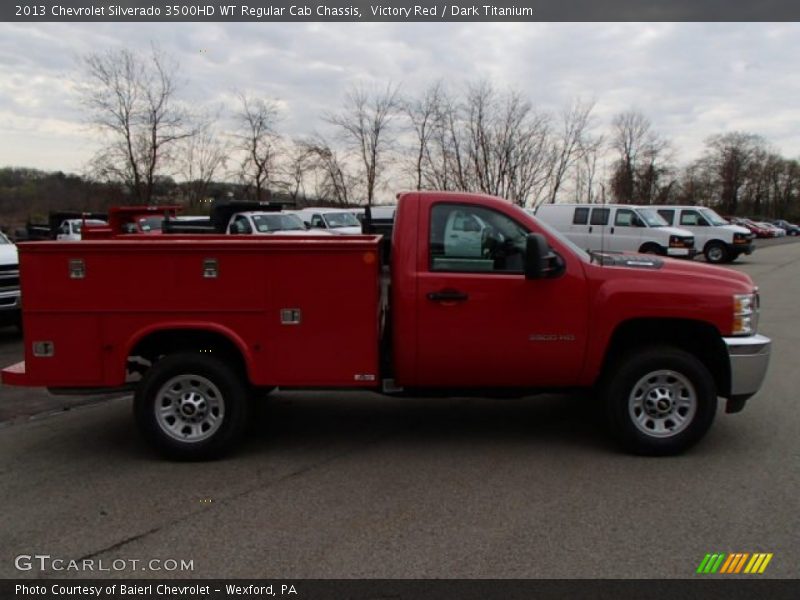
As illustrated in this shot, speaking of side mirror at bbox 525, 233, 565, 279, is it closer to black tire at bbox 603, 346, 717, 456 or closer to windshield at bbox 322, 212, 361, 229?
black tire at bbox 603, 346, 717, 456

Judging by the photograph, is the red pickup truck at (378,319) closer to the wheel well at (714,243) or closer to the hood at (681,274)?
the hood at (681,274)

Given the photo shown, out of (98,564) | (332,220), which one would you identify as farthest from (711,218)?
(98,564)

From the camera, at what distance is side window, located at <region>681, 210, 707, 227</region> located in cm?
2436

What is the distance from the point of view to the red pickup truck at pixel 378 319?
4.81m

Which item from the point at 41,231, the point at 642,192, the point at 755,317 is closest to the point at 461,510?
the point at 755,317

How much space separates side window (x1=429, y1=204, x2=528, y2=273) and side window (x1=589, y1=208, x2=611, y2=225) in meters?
17.2

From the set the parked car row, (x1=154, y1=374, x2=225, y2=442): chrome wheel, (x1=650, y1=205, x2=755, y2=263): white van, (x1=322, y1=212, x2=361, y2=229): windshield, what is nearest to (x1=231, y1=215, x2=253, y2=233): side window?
(x1=322, y1=212, x2=361, y2=229): windshield

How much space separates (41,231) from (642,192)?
182 ft

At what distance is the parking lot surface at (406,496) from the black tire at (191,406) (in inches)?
6.3

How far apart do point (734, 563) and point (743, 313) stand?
2.16 metres

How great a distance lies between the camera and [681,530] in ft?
12.5

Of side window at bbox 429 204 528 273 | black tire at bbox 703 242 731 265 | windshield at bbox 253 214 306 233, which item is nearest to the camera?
side window at bbox 429 204 528 273

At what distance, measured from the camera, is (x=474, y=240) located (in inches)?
199

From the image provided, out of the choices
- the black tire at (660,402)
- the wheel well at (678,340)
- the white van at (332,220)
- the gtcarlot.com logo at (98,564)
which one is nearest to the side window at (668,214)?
the white van at (332,220)
